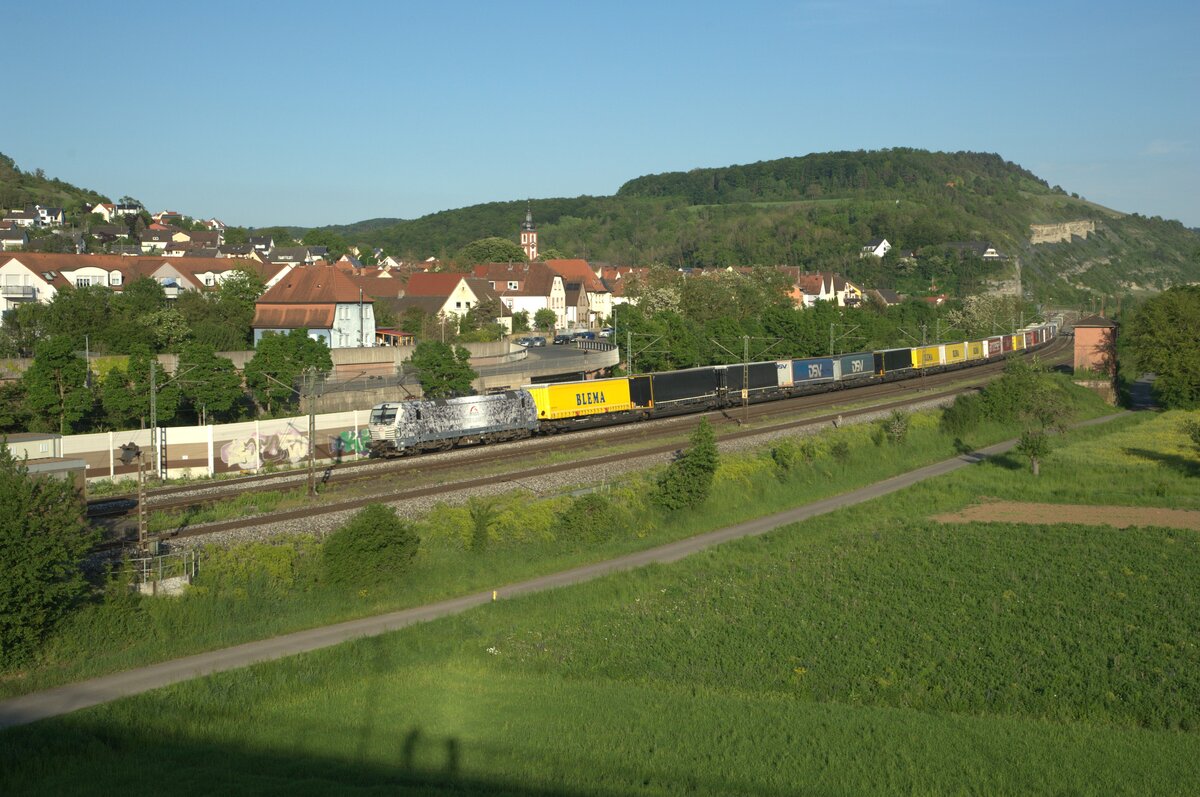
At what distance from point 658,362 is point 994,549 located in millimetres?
42810

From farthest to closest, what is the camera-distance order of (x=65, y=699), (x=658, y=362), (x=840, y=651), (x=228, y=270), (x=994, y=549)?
(x=228, y=270) < (x=658, y=362) < (x=994, y=549) < (x=840, y=651) < (x=65, y=699)

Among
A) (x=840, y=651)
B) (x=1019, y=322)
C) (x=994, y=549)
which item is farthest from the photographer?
(x=1019, y=322)

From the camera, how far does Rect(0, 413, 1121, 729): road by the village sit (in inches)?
760

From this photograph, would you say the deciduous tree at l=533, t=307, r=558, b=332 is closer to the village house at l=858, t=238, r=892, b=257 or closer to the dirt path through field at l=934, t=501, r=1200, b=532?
the dirt path through field at l=934, t=501, r=1200, b=532

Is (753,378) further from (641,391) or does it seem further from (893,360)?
(893,360)

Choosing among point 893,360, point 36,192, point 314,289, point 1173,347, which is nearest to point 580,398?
point 314,289

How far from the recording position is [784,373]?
64.5 meters

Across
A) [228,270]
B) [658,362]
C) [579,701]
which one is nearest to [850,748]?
[579,701]

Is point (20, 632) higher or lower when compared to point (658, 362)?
lower

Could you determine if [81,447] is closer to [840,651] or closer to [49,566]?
[49,566]

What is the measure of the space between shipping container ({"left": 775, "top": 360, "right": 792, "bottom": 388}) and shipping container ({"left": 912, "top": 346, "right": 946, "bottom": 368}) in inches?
739

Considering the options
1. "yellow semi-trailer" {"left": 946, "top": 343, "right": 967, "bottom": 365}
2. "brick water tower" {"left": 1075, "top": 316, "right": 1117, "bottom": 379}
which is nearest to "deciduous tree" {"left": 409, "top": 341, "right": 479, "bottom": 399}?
"yellow semi-trailer" {"left": 946, "top": 343, "right": 967, "bottom": 365}

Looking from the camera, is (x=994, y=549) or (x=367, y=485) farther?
(x=367, y=485)

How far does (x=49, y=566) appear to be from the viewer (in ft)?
71.1
